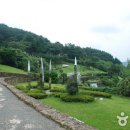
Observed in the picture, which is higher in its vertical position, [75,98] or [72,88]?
[72,88]

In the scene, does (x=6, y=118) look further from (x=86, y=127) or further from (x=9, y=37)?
(x=9, y=37)

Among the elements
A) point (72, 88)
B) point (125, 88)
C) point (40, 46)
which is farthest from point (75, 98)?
point (40, 46)

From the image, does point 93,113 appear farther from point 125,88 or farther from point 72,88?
point 125,88

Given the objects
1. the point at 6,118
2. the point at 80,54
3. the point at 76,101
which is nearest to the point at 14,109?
the point at 6,118

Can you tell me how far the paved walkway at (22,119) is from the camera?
544 inches

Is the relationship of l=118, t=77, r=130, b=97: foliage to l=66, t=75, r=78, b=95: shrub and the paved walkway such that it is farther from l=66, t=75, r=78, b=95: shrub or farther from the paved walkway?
the paved walkway

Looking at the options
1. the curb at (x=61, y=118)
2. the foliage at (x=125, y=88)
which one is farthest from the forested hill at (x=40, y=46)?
the curb at (x=61, y=118)

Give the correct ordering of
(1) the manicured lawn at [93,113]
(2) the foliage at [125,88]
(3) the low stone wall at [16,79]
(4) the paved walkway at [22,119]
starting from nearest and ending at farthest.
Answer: (4) the paved walkway at [22,119], (1) the manicured lawn at [93,113], (2) the foliage at [125,88], (3) the low stone wall at [16,79]

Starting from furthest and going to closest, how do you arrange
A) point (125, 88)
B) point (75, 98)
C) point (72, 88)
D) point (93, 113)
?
point (125, 88) → point (72, 88) → point (75, 98) → point (93, 113)

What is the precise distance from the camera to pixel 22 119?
15523 millimetres

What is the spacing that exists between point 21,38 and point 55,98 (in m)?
82.6

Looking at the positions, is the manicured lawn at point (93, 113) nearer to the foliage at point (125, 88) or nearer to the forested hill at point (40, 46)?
the foliage at point (125, 88)

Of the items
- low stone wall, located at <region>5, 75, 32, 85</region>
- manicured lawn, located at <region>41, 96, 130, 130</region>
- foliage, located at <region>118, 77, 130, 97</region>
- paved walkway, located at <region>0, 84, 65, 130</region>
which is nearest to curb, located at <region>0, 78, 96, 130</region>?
paved walkway, located at <region>0, 84, 65, 130</region>

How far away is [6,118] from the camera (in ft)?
51.9
